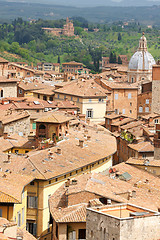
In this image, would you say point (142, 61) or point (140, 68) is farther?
point (142, 61)

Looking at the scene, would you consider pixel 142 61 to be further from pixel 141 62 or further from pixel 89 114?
pixel 89 114

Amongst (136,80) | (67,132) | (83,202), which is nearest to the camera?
(83,202)

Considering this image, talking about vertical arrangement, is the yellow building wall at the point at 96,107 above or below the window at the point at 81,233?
below

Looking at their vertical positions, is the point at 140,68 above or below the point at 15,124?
below

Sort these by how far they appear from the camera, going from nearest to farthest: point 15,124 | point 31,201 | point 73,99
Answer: point 31,201, point 15,124, point 73,99

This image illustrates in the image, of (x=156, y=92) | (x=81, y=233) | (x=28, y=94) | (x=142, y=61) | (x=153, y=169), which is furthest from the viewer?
(x=142, y=61)

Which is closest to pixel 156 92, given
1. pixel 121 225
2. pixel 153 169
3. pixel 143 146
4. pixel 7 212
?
pixel 143 146

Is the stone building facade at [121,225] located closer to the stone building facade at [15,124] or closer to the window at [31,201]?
the window at [31,201]

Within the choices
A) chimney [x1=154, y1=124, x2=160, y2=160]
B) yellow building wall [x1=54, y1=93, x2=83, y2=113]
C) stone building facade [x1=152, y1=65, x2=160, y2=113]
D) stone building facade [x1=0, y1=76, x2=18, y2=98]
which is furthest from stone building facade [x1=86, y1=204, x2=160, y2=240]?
stone building facade [x1=152, y1=65, x2=160, y2=113]

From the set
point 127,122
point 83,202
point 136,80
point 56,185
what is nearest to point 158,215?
point 83,202

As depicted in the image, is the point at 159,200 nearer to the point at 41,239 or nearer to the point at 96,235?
the point at 41,239

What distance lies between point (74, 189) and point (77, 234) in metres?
5.39

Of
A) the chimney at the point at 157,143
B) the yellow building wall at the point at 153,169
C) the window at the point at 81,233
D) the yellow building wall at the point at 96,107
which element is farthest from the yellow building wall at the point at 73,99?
the window at the point at 81,233

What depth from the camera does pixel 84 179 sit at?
43812mm
